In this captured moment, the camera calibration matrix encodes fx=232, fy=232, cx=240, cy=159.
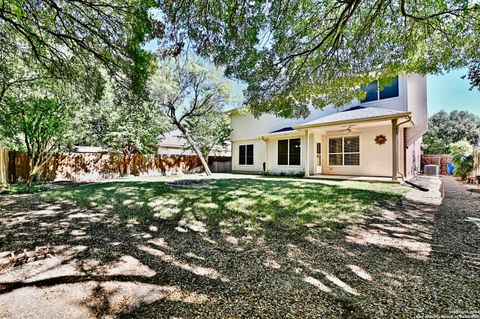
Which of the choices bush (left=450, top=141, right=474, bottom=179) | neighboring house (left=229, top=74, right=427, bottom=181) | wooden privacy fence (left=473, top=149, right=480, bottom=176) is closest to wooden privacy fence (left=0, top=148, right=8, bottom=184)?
neighboring house (left=229, top=74, right=427, bottom=181)

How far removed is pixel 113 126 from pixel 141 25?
11.7 meters

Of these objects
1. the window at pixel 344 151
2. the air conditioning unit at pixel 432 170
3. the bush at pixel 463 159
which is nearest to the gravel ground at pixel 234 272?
the window at pixel 344 151

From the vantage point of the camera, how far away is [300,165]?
1359 centimetres

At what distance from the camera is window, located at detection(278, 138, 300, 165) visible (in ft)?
45.3

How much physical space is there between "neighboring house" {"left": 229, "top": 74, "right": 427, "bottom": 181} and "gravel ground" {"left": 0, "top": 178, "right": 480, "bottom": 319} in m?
6.77

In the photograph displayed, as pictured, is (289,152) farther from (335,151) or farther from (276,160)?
(335,151)

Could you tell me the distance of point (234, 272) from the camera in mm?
2521

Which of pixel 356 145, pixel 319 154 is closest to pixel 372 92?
pixel 356 145

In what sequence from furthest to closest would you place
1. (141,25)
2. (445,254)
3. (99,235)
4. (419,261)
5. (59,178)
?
(59,178)
(141,25)
(99,235)
(445,254)
(419,261)

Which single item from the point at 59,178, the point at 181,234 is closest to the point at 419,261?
the point at 181,234

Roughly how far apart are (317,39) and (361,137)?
7597 millimetres

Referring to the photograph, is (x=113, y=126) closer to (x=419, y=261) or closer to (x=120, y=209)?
(x=120, y=209)

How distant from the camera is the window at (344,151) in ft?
39.0

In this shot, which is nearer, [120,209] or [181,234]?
[181,234]
